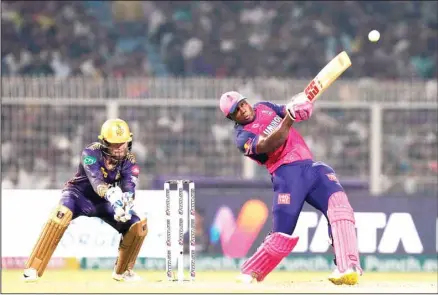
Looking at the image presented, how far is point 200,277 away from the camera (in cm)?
1553

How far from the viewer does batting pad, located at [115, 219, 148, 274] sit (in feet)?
43.6

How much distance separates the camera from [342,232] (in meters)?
11.8

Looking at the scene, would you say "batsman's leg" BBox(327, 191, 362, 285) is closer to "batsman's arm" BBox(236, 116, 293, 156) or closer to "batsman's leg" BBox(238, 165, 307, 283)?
"batsman's leg" BBox(238, 165, 307, 283)

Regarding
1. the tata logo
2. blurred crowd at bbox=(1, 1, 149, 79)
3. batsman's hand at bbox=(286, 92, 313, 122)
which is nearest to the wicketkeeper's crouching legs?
batsman's hand at bbox=(286, 92, 313, 122)

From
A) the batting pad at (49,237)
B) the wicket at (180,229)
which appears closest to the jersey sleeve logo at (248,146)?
the wicket at (180,229)

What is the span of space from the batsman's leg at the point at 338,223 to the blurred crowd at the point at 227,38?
11040 mm

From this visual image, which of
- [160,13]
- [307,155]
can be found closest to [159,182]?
[307,155]

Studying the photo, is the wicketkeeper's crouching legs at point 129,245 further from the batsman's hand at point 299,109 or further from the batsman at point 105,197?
the batsman's hand at point 299,109

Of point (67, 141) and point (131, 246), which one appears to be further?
point (67, 141)

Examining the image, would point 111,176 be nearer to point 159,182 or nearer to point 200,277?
point 200,277

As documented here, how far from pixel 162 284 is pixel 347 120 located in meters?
7.33

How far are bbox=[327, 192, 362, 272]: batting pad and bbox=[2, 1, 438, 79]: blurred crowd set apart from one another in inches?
442

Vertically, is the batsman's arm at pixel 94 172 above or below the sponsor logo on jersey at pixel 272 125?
below

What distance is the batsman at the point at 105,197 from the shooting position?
1273cm
